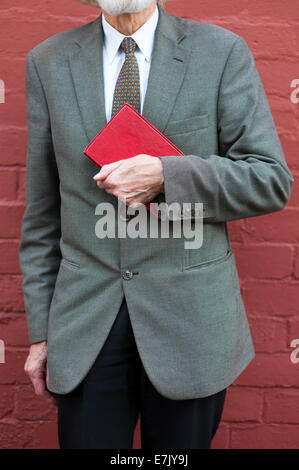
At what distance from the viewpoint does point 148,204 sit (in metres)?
0.98

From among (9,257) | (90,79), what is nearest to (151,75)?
(90,79)

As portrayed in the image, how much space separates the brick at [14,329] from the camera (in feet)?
5.06

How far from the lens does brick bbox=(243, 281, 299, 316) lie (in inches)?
58.7

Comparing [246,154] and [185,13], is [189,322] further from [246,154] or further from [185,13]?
[185,13]

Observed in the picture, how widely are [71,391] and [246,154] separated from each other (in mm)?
626

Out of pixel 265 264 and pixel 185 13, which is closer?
pixel 185 13

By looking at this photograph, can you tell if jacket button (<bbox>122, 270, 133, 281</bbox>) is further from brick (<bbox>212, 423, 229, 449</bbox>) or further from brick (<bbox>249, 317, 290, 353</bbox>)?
brick (<bbox>212, 423, 229, 449</bbox>)

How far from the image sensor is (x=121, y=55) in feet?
3.42

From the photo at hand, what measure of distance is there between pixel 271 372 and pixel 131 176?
0.93 meters

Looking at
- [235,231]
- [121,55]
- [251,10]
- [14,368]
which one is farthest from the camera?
[14,368]

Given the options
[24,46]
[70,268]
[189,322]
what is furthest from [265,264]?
[24,46]

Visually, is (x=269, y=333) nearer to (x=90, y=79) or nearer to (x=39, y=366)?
(x=39, y=366)
